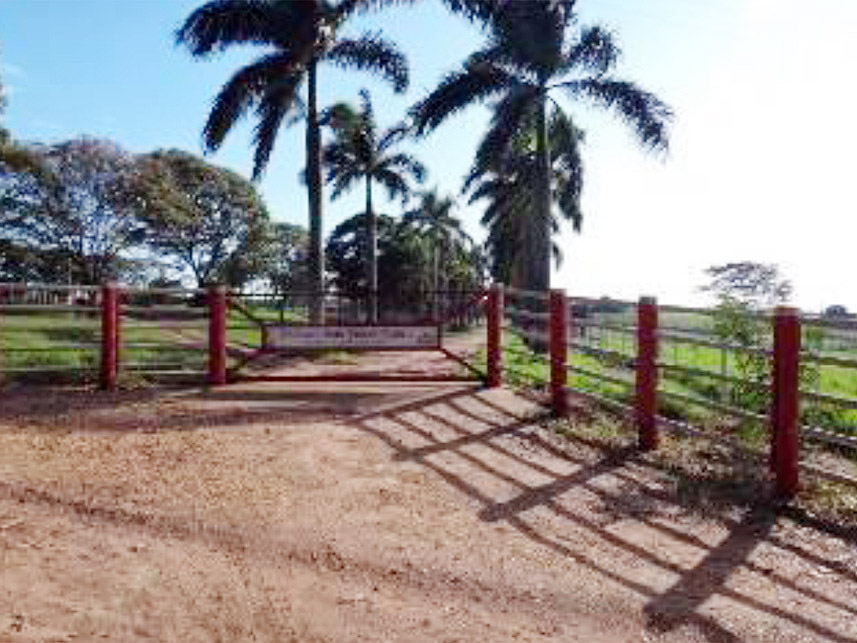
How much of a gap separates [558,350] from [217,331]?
4.59 m

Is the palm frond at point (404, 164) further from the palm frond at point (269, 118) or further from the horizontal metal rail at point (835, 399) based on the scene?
the horizontal metal rail at point (835, 399)

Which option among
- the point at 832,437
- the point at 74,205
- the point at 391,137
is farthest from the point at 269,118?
the point at 74,205

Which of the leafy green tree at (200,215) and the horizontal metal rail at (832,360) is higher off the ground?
the leafy green tree at (200,215)

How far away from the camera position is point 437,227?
86750 millimetres

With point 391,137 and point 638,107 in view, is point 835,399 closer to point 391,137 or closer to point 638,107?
point 638,107

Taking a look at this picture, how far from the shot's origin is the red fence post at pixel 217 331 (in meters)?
16.4

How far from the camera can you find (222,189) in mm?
69375

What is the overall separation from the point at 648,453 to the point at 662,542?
3.20 m

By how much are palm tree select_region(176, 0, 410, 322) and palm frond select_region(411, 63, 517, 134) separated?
1.23 meters

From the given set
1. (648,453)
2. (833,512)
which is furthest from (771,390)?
(648,453)

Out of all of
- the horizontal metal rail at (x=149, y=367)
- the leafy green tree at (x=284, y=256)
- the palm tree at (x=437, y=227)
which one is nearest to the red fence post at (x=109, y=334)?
the horizontal metal rail at (x=149, y=367)

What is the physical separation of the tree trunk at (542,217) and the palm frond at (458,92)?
1.95m

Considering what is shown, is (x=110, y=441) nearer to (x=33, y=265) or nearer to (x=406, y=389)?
(x=406, y=389)

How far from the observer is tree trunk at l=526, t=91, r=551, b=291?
30125 millimetres
